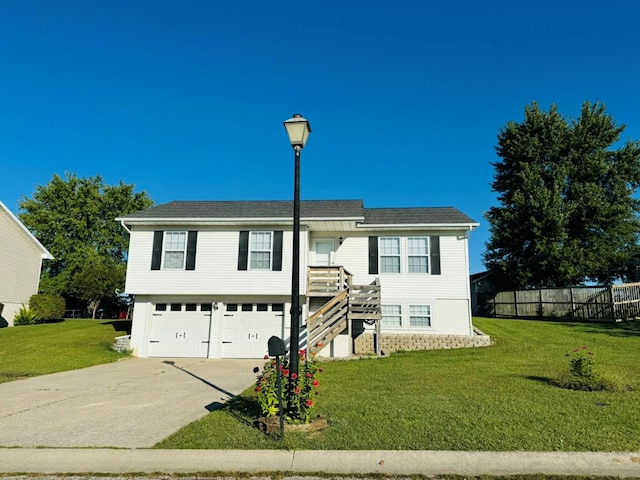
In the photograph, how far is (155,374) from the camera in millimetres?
11875

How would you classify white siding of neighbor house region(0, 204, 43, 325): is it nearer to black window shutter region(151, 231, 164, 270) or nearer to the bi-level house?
the bi-level house

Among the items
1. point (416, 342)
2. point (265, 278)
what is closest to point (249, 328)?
point (265, 278)

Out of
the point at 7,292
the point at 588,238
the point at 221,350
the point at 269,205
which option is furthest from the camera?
the point at 588,238

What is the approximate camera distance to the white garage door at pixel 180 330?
16453 millimetres

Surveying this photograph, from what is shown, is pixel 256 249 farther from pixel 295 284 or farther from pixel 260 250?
pixel 295 284

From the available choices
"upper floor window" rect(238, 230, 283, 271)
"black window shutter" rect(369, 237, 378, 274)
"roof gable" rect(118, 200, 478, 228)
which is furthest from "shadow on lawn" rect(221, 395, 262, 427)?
"black window shutter" rect(369, 237, 378, 274)

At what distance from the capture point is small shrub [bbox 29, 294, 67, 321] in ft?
79.0

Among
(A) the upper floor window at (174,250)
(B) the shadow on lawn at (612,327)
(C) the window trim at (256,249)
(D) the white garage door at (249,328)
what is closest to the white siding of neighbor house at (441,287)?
(C) the window trim at (256,249)

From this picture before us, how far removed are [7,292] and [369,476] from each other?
25.8 meters

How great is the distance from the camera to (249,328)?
16.4 meters

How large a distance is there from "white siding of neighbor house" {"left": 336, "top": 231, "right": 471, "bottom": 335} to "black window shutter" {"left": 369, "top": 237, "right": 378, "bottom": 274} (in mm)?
166

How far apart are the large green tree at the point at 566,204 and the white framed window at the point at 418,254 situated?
1374 cm

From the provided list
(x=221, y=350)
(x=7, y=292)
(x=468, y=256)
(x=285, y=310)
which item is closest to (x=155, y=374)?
(x=221, y=350)

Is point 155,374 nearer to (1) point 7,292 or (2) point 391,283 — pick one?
(2) point 391,283
